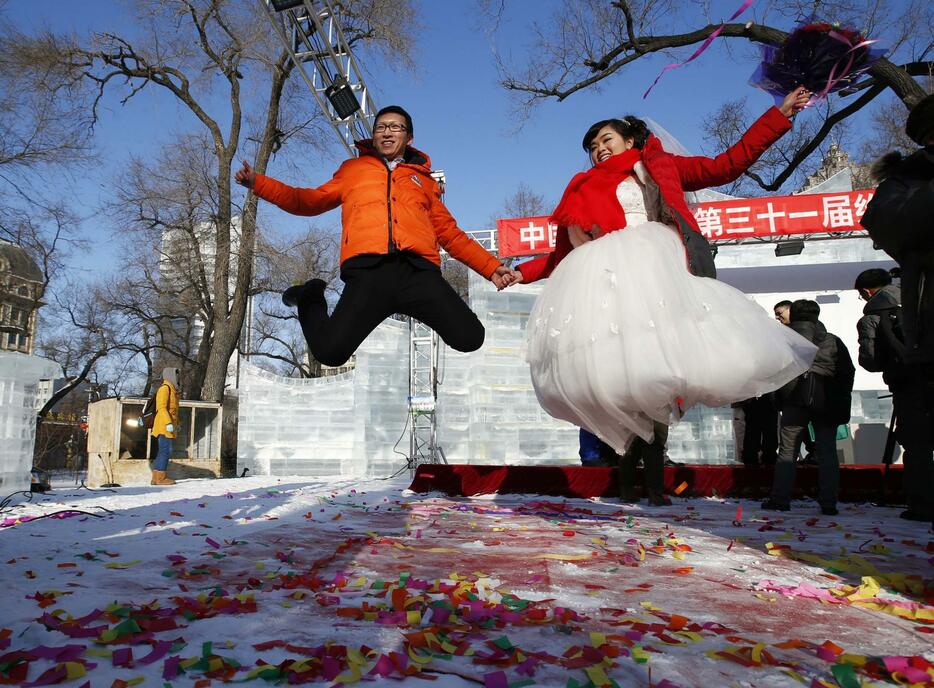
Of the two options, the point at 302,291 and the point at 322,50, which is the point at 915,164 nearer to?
the point at 302,291

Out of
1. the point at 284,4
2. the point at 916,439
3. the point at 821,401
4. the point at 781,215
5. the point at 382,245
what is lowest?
the point at 916,439

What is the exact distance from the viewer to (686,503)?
5602mm

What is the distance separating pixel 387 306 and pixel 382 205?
A: 53 cm

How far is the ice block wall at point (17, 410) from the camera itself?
4586 mm

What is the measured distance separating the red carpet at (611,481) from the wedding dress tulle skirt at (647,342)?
130 inches

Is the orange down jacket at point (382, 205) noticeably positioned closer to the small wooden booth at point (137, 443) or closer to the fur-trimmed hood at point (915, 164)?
the fur-trimmed hood at point (915, 164)

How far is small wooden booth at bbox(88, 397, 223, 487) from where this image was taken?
35.4ft

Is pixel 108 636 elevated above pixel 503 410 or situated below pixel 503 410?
below

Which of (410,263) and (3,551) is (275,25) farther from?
(3,551)

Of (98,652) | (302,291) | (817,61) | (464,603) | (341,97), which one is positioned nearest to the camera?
(98,652)

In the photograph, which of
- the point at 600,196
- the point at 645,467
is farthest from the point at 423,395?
the point at 600,196

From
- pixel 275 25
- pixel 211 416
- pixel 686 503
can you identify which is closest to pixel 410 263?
pixel 686 503

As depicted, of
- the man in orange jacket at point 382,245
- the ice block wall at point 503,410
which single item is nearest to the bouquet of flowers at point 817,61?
the man in orange jacket at point 382,245

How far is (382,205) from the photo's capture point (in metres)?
3.50
